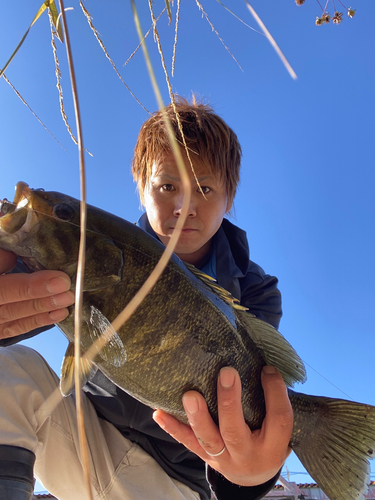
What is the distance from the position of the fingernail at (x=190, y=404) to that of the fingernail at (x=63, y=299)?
81 cm

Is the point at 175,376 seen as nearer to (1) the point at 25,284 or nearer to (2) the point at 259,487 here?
(1) the point at 25,284

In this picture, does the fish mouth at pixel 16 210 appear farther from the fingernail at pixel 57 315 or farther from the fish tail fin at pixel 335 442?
the fish tail fin at pixel 335 442

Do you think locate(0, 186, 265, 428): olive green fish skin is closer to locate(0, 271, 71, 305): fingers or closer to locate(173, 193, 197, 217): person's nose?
locate(0, 271, 71, 305): fingers

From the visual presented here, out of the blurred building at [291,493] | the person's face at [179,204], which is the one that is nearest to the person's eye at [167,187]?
the person's face at [179,204]

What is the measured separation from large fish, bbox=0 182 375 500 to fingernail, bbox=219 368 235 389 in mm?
57

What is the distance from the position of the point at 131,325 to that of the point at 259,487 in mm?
1658

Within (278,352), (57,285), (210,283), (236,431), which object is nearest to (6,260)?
(57,285)

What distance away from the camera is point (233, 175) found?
148 inches

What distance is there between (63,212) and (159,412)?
4.34 feet

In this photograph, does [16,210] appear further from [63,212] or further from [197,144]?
[197,144]

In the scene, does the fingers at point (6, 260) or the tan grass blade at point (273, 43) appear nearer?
the tan grass blade at point (273, 43)

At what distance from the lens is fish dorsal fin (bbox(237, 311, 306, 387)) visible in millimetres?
2238

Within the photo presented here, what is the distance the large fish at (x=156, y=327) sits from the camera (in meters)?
1.68

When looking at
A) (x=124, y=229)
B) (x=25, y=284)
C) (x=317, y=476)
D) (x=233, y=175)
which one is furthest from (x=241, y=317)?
(x=233, y=175)
